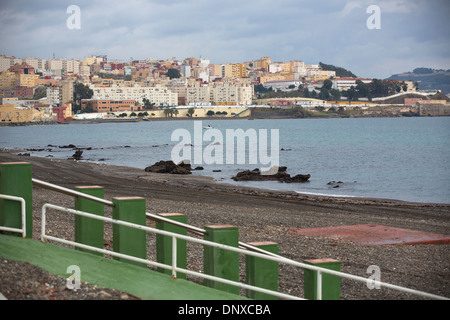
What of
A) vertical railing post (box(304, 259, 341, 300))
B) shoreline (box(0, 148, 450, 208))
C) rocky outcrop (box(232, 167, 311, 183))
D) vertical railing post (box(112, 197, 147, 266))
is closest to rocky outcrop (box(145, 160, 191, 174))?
shoreline (box(0, 148, 450, 208))

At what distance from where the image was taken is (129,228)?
6.34 meters

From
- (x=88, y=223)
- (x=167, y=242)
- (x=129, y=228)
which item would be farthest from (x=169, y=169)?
(x=129, y=228)

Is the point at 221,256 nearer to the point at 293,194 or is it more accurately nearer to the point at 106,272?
the point at 106,272

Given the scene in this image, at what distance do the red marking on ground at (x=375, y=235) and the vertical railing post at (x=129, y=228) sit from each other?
27.7ft

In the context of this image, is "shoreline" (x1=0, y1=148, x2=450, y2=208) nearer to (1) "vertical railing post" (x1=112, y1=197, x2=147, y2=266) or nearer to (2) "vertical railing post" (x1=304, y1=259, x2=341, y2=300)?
(2) "vertical railing post" (x1=304, y1=259, x2=341, y2=300)

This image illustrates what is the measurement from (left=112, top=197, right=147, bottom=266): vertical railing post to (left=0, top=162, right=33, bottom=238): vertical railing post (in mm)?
840

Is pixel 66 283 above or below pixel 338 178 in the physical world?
above

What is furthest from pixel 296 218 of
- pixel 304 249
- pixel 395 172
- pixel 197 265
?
pixel 395 172

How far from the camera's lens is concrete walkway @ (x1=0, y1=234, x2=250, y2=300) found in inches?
222

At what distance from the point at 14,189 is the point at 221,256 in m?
2.07
